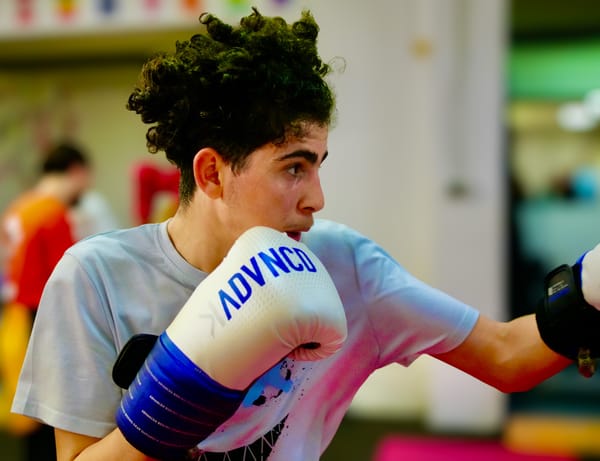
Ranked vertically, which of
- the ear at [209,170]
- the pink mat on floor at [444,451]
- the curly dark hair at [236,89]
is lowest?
the pink mat on floor at [444,451]

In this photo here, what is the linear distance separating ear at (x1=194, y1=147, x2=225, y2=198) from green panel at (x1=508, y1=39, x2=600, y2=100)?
126 inches

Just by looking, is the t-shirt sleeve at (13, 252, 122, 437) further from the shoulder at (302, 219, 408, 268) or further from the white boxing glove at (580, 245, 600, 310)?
the white boxing glove at (580, 245, 600, 310)

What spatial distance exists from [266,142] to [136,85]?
224 mm

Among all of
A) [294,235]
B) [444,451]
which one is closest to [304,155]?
[294,235]

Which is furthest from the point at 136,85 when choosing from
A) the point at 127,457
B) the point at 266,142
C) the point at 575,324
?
the point at 575,324

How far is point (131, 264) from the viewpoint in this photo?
1068 millimetres

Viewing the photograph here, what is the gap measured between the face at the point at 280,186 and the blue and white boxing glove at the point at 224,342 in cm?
6

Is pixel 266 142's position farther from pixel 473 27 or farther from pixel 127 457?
pixel 473 27

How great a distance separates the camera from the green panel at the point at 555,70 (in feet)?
13.0

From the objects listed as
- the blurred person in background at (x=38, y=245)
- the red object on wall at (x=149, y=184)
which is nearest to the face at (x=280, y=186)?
the red object on wall at (x=149, y=184)

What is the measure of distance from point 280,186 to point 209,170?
0.10 metres

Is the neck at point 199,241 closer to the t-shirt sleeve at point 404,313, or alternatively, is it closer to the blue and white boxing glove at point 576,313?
the t-shirt sleeve at point 404,313

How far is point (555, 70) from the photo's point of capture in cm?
400

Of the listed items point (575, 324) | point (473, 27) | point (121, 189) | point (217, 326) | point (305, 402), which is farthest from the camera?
point (121, 189)
